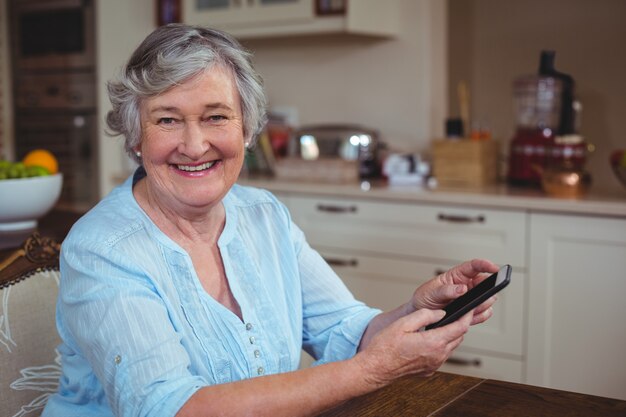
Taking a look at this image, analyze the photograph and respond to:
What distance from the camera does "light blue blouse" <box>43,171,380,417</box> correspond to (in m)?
1.21

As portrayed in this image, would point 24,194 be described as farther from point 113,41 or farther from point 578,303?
point 113,41

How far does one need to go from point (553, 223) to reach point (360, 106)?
1.23m

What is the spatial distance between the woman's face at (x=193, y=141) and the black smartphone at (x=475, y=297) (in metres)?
0.44

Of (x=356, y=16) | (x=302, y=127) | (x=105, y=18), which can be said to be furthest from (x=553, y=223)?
(x=105, y=18)

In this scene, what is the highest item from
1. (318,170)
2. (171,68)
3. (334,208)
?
(171,68)

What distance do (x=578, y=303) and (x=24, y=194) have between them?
1724 mm

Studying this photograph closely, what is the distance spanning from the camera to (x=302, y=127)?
3.73 metres

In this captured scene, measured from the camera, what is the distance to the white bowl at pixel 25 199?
208 centimetres

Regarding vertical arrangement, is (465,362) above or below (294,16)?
below

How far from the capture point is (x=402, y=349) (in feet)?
3.94

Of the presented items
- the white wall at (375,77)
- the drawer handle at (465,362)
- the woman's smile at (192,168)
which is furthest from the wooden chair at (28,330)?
the white wall at (375,77)

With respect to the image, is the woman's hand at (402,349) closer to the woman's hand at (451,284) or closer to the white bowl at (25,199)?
the woman's hand at (451,284)

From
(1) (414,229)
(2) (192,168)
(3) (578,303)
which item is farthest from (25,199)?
(3) (578,303)

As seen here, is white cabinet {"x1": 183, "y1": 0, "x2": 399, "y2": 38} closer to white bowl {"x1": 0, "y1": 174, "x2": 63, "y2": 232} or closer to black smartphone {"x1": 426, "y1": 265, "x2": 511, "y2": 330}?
white bowl {"x1": 0, "y1": 174, "x2": 63, "y2": 232}
